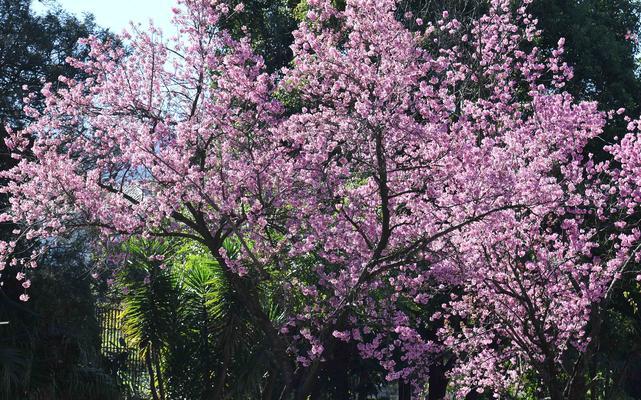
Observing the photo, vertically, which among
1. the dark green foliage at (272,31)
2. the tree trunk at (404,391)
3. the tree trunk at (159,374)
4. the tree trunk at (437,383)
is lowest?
the tree trunk at (159,374)

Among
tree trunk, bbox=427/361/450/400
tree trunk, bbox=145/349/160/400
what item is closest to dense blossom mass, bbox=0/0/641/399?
tree trunk, bbox=145/349/160/400

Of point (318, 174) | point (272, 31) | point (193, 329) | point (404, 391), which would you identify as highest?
point (272, 31)

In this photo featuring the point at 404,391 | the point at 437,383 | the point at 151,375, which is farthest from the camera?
the point at 437,383

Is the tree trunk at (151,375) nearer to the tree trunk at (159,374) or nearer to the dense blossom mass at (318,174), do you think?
the tree trunk at (159,374)

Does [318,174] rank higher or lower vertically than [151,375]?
higher

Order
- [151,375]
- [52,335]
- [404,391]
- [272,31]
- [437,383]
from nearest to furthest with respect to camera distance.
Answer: [52,335]
[151,375]
[404,391]
[437,383]
[272,31]

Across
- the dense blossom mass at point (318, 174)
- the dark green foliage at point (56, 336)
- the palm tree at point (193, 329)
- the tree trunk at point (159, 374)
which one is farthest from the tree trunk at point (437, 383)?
the dark green foliage at point (56, 336)

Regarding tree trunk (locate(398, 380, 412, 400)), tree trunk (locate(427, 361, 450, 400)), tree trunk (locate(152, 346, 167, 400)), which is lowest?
tree trunk (locate(152, 346, 167, 400))

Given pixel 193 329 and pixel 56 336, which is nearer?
pixel 56 336

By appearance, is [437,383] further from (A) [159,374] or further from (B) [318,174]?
(B) [318,174]

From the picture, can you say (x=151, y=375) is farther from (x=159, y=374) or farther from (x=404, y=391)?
Answer: (x=404, y=391)

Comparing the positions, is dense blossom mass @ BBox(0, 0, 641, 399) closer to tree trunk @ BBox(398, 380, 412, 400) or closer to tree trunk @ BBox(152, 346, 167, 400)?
tree trunk @ BBox(152, 346, 167, 400)

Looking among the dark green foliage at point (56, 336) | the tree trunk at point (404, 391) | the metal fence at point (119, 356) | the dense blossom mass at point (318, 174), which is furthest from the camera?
the tree trunk at point (404, 391)

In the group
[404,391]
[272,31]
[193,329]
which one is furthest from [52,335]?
[272,31]
